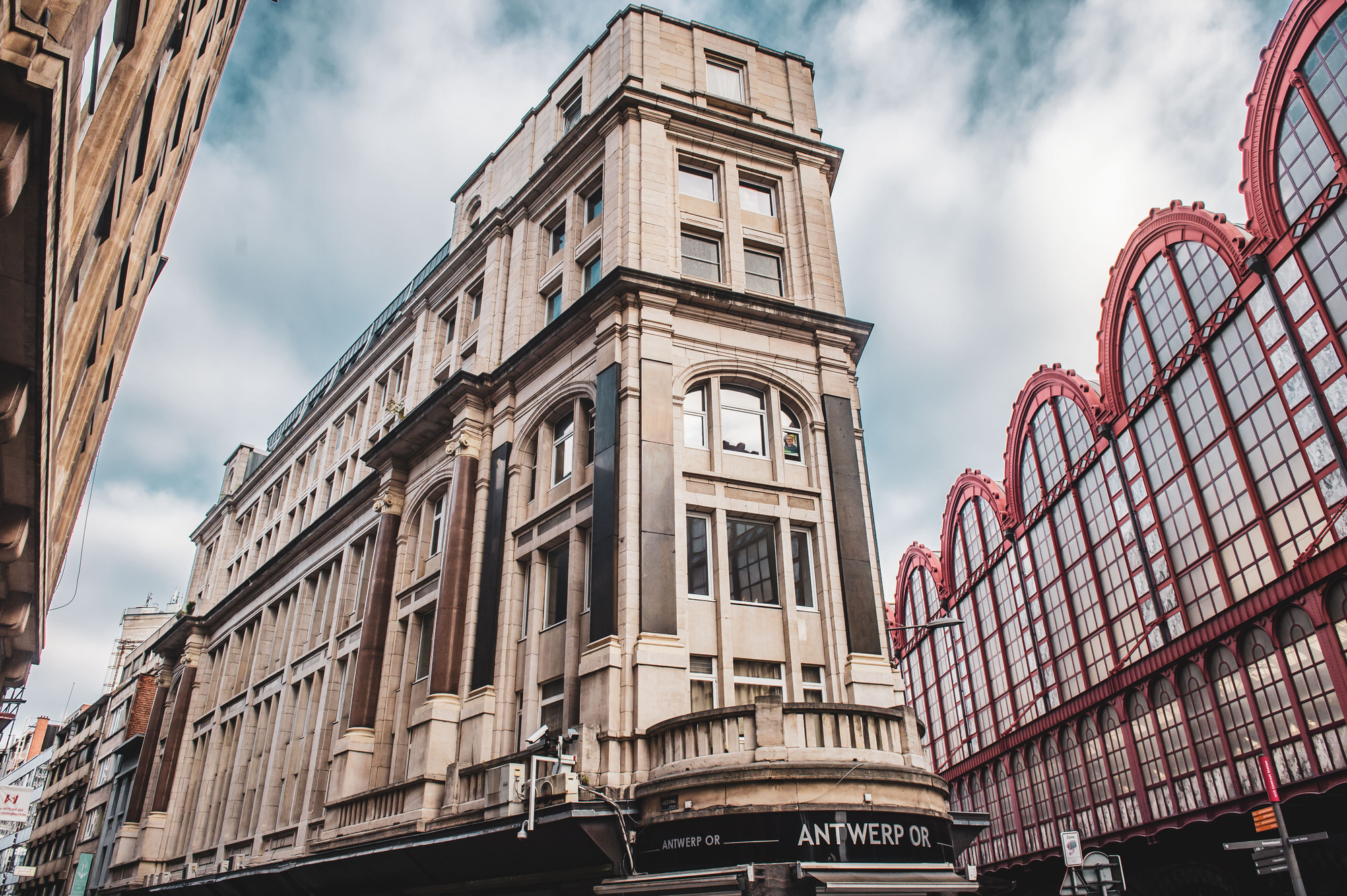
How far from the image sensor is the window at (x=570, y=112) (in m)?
30.8

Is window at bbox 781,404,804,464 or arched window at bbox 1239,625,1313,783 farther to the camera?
arched window at bbox 1239,625,1313,783

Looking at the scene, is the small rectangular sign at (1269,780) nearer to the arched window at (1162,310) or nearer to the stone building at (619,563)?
the stone building at (619,563)

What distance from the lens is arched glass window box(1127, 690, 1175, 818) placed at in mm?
44906

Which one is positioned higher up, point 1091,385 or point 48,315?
point 1091,385

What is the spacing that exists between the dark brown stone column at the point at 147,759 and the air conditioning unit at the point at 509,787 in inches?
1394

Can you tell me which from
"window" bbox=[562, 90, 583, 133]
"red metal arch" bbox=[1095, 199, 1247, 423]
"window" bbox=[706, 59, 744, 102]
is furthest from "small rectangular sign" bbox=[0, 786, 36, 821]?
"red metal arch" bbox=[1095, 199, 1247, 423]

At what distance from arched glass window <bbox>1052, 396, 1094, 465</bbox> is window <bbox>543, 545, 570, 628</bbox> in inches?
1683

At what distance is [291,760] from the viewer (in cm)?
3250

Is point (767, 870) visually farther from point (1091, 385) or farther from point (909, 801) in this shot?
point (1091, 385)

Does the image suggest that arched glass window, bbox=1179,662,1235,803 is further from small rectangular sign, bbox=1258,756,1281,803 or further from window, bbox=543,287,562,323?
window, bbox=543,287,562,323

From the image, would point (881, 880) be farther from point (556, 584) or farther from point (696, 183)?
point (696, 183)

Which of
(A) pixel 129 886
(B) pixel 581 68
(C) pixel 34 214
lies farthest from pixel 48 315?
(A) pixel 129 886

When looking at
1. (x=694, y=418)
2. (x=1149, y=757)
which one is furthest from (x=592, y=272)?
(x=1149, y=757)

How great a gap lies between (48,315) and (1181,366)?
163 ft
